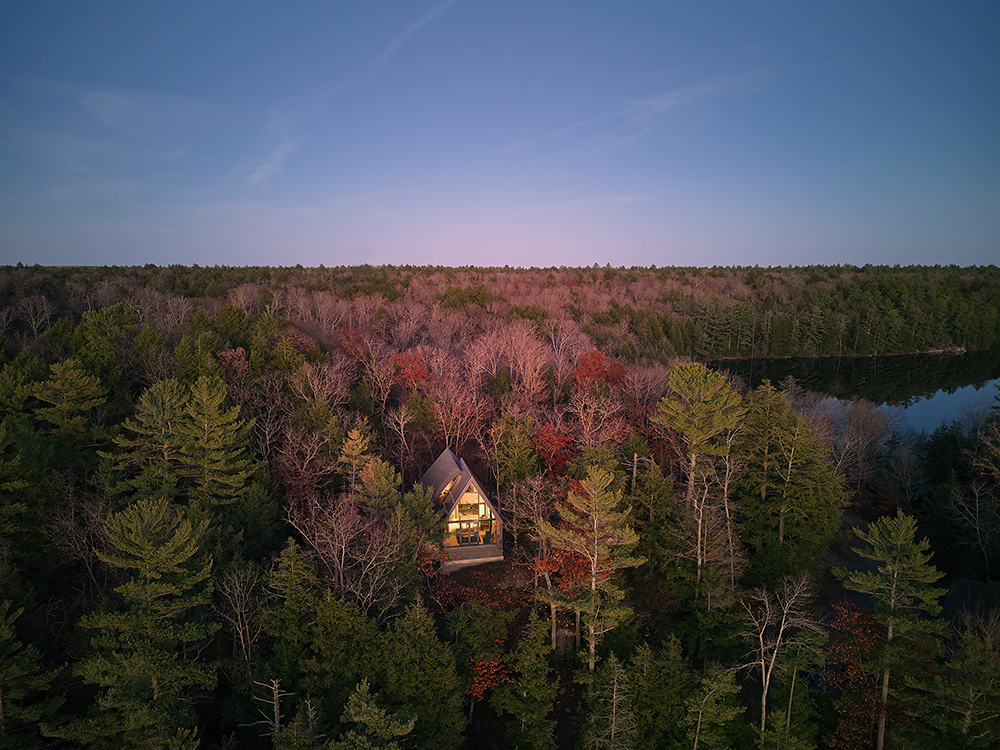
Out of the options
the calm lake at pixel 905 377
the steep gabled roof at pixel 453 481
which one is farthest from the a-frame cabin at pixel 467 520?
the calm lake at pixel 905 377

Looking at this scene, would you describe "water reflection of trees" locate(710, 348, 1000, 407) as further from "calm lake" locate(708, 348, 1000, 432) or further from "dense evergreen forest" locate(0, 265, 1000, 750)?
"dense evergreen forest" locate(0, 265, 1000, 750)

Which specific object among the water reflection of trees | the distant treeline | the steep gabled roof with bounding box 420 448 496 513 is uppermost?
the distant treeline

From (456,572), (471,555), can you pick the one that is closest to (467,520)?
(471,555)

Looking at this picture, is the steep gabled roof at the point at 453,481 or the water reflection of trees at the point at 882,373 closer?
the steep gabled roof at the point at 453,481

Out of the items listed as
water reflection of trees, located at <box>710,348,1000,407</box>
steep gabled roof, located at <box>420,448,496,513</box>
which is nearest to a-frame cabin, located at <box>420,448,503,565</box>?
steep gabled roof, located at <box>420,448,496,513</box>

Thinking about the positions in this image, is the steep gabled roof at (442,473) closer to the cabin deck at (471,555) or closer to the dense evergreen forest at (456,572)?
the dense evergreen forest at (456,572)

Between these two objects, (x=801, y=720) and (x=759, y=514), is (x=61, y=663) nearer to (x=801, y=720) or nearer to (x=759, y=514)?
(x=801, y=720)

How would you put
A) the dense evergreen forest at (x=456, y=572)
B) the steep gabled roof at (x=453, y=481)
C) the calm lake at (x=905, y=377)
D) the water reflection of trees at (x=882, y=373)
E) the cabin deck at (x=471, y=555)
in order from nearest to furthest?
the dense evergreen forest at (x=456, y=572) < the steep gabled roof at (x=453, y=481) < the cabin deck at (x=471, y=555) < the calm lake at (x=905, y=377) < the water reflection of trees at (x=882, y=373)
